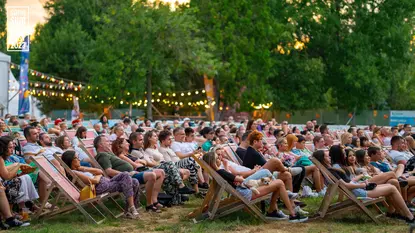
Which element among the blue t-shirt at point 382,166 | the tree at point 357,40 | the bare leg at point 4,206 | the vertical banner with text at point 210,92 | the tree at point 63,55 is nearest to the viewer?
the bare leg at point 4,206

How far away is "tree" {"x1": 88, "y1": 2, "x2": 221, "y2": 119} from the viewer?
36.2m

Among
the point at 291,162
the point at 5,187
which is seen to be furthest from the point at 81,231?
the point at 291,162

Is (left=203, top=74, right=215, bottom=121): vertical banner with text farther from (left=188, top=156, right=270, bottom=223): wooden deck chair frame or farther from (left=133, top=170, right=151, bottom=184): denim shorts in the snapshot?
(left=188, top=156, right=270, bottom=223): wooden deck chair frame

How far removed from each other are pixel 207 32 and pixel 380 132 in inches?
882

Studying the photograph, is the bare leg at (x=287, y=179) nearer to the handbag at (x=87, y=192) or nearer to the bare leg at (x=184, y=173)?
the bare leg at (x=184, y=173)

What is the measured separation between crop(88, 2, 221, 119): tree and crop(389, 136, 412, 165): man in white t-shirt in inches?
926

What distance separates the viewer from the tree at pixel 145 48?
119ft

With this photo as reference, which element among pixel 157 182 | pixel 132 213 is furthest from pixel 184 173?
pixel 132 213

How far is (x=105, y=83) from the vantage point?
38.6m

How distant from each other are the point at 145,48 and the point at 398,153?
967 inches

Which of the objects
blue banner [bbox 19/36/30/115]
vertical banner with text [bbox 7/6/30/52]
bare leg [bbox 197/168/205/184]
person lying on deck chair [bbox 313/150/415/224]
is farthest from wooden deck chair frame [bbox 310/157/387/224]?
blue banner [bbox 19/36/30/115]

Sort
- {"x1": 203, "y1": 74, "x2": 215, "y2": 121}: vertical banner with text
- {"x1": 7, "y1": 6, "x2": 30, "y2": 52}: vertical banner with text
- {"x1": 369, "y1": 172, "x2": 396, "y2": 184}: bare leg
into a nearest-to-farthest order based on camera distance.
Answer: {"x1": 369, "y1": 172, "x2": 396, "y2": 184}: bare leg < {"x1": 7, "y1": 6, "x2": 30, "y2": 52}: vertical banner with text < {"x1": 203, "y1": 74, "x2": 215, "y2": 121}: vertical banner with text

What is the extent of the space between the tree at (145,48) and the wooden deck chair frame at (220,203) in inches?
1060

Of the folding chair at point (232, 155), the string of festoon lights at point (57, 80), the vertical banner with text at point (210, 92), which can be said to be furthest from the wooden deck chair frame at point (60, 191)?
the vertical banner with text at point (210, 92)
